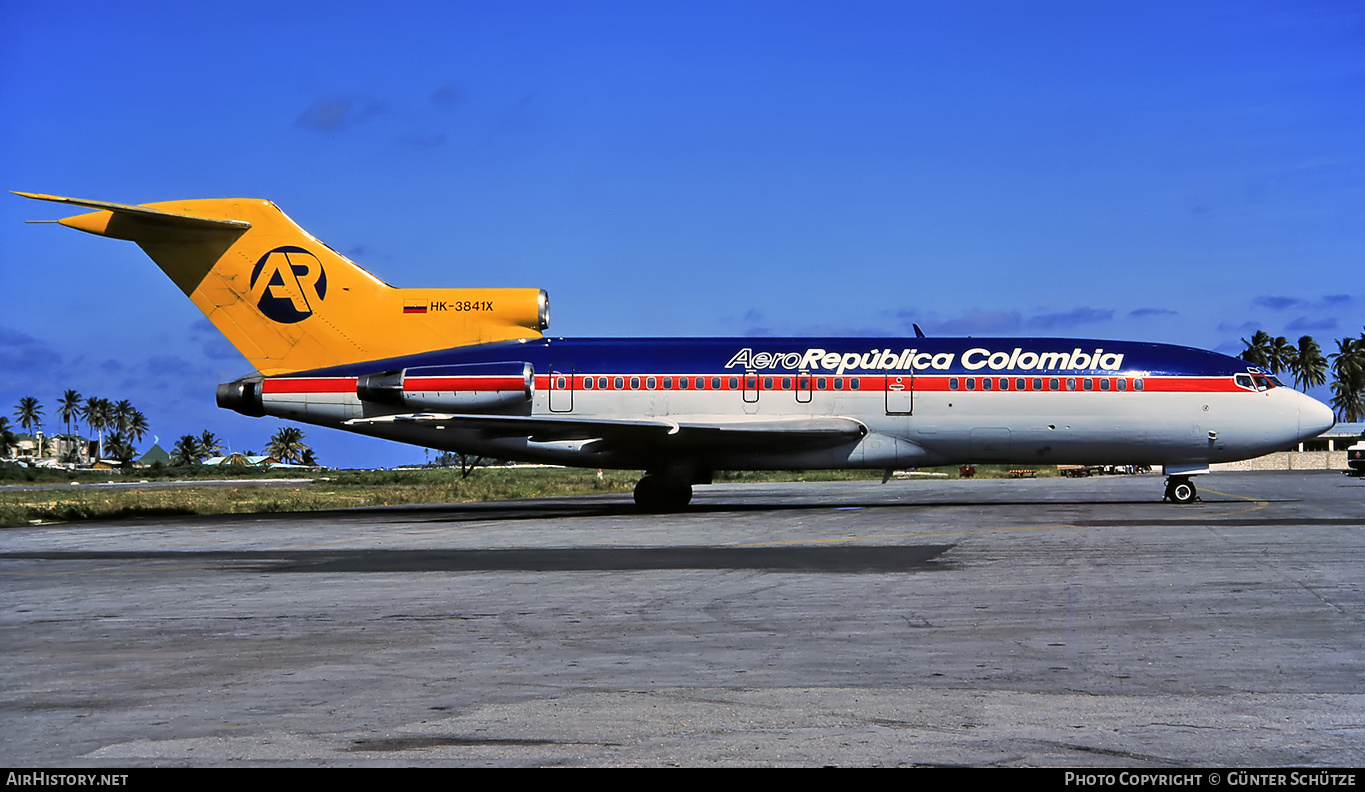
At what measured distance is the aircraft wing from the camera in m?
27.0

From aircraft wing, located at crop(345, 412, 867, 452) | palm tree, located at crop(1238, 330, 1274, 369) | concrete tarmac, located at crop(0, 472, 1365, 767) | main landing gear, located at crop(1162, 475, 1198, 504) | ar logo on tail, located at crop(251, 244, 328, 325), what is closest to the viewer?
concrete tarmac, located at crop(0, 472, 1365, 767)

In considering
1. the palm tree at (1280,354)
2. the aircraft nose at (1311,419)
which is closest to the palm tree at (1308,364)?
the palm tree at (1280,354)

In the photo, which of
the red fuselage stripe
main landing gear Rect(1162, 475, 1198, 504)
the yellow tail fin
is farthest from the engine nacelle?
main landing gear Rect(1162, 475, 1198, 504)

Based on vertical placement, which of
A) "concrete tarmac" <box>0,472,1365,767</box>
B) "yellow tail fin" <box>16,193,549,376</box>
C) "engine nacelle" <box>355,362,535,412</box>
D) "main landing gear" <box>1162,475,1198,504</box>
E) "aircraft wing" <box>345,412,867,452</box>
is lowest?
"concrete tarmac" <box>0,472,1365,767</box>

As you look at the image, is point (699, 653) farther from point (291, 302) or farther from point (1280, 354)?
point (1280, 354)

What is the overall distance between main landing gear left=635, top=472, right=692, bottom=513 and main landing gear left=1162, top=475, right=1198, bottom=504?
1211cm

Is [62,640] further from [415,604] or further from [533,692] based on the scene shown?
[533,692]

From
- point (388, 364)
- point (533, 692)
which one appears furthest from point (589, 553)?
point (388, 364)

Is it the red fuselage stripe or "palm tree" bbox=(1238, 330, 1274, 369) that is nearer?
the red fuselage stripe

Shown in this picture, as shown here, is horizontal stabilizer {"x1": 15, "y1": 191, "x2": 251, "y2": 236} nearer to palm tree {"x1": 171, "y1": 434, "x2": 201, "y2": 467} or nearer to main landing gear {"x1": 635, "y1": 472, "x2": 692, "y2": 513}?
main landing gear {"x1": 635, "y1": 472, "x2": 692, "y2": 513}

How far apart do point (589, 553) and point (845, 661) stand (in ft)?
30.8

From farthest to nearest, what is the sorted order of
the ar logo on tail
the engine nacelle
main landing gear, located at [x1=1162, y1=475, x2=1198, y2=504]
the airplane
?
the ar logo on tail, main landing gear, located at [x1=1162, y1=475, x2=1198, y2=504], the engine nacelle, the airplane

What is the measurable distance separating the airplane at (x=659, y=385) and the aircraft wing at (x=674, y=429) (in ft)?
0.20
